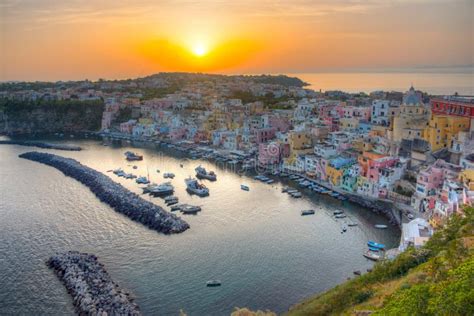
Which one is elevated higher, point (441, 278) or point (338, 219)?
point (441, 278)

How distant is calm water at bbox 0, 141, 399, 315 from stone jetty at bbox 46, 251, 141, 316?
33 centimetres

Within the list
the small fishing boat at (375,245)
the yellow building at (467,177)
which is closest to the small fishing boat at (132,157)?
the small fishing boat at (375,245)

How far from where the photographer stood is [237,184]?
25406 mm

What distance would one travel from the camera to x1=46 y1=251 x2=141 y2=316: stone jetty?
12.2 m

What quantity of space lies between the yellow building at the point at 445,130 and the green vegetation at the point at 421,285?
37.6 ft

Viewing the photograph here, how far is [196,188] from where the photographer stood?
928 inches

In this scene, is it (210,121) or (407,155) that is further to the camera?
(210,121)

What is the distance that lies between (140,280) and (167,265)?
126 cm

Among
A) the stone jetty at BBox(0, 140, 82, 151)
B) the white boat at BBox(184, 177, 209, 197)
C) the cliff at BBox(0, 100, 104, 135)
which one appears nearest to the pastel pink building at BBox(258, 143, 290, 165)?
the white boat at BBox(184, 177, 209, 197)

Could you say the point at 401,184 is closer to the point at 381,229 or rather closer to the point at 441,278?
the point at 381,229

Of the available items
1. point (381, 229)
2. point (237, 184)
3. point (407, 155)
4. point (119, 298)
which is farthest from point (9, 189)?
point (407, 155)

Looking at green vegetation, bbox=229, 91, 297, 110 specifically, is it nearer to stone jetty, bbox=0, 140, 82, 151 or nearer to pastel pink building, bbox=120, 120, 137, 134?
pastel pink building, bbox=120, 120, 137, 134

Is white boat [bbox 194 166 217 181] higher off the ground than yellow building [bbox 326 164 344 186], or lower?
lower

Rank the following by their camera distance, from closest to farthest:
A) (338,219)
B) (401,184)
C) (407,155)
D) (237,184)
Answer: (338,219) → (401,184) → (407,155) → (237,184)
